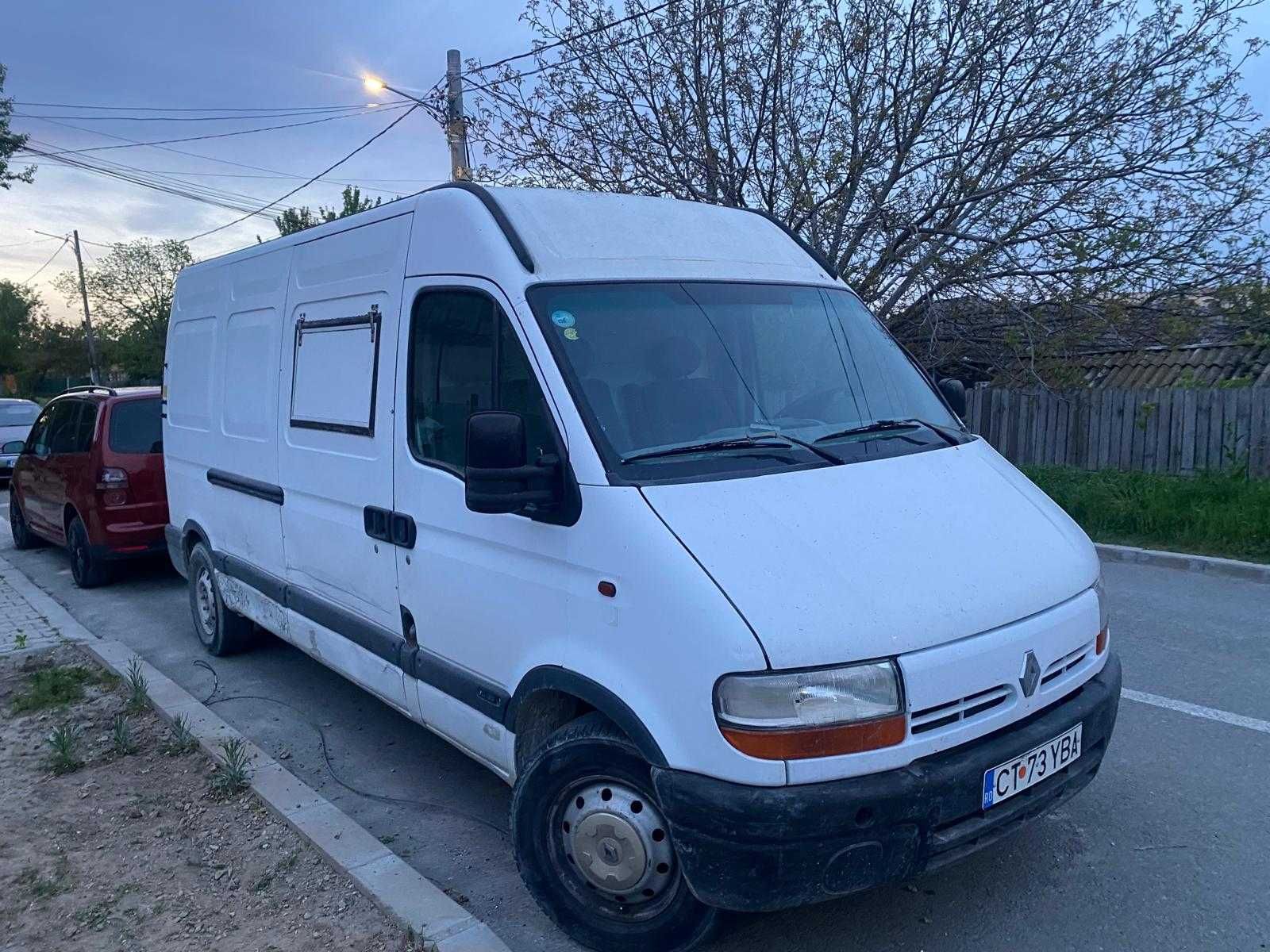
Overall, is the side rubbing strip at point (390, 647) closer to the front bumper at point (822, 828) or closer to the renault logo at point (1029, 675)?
the front bumper at point (822, 828)

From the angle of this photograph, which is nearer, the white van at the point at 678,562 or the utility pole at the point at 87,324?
the white van at the point at 678,562

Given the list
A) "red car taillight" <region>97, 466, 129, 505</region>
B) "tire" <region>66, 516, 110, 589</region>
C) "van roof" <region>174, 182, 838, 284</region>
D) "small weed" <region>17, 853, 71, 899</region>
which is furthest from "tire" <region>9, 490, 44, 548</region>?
"van roof" <region>174, 182, 838, 284</region>

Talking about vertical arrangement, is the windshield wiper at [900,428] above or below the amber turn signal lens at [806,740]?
above

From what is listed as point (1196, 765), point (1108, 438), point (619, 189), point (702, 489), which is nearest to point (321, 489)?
point (702, 489)

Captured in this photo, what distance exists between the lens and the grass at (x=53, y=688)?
19.1 ft

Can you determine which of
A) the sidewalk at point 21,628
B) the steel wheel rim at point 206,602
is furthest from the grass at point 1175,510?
the sidewalk at point 21,628

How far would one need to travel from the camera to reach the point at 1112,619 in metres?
7.13

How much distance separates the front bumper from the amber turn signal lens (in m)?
0.09

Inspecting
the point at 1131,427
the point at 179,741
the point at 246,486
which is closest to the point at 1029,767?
the point at 179,741

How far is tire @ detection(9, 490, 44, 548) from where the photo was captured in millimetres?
11469

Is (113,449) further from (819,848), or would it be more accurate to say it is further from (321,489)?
(819,848)

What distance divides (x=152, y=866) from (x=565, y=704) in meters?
1.88

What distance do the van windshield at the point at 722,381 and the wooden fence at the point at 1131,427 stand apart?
8.31 meters

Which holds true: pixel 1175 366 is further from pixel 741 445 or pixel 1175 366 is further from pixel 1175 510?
pixel 741 445
